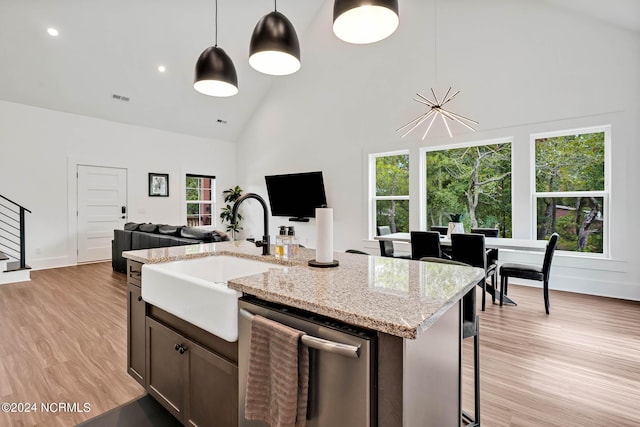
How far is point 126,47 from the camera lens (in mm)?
5535

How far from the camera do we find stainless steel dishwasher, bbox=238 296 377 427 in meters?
0.83

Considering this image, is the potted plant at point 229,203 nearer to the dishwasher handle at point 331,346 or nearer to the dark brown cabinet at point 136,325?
the dark brown cabinet at point 136,325

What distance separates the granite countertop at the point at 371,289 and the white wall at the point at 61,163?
581 centimetres

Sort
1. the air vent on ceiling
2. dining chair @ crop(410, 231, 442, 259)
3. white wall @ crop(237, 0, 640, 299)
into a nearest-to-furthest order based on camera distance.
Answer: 1. dining chair @ crop(410, 231, 442, 259)
2. white wall @ crop(237, 0, 640, 299)
3. the air vent on ceiling

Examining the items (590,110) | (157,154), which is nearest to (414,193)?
(590,110)

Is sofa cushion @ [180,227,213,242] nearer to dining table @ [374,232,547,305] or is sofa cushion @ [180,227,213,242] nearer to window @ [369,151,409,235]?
dining table @ [374,232,547,305]

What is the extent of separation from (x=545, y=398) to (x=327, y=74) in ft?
20.6

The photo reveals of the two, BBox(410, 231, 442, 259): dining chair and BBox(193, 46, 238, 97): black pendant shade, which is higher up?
BBox(193, 46, 238, 97): black pendant shade

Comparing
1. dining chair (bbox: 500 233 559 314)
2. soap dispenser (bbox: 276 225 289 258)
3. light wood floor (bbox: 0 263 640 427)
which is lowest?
light wood floor (bbox: 0 263 640 427)

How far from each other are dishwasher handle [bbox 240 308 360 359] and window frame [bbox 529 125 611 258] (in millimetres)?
4723

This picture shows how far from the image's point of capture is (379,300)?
0.99 metres

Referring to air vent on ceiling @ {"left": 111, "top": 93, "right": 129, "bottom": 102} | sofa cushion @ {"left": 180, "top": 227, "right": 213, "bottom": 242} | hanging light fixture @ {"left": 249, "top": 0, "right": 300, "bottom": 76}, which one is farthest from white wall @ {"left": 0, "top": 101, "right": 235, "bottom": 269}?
hanging light fixture @ {"left": 249, "top": 0, "right": 300, "bottom": 76}

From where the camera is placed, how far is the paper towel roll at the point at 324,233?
57.2 inches

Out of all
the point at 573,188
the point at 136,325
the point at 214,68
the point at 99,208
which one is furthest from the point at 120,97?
the point at 573,188
